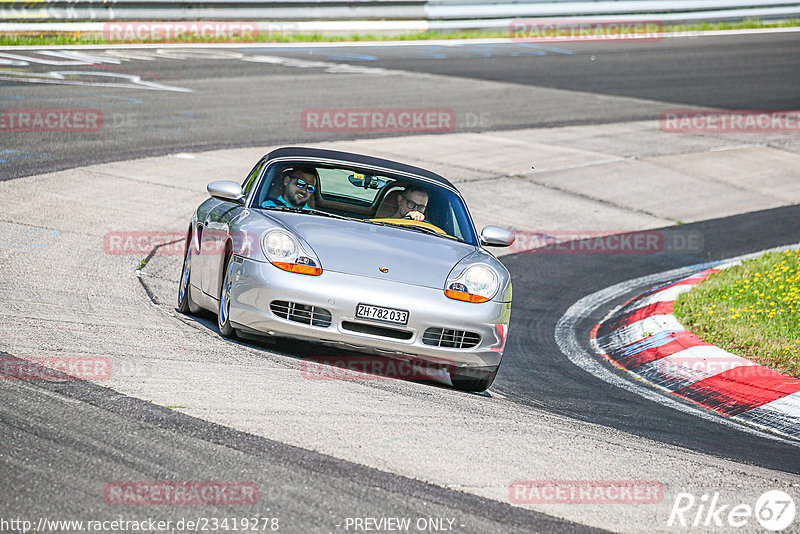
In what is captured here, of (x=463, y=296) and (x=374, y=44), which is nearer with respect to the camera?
(x=463, y=296)

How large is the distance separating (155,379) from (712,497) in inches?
107

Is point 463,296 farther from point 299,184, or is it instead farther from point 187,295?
point 187,295

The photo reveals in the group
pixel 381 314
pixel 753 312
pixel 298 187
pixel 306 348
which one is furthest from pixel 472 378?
pixel 753 312

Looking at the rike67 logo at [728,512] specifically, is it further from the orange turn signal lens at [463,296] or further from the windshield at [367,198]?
the windshield at [367,198]

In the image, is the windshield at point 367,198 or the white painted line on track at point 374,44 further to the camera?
the white painted line on track at point 374,44

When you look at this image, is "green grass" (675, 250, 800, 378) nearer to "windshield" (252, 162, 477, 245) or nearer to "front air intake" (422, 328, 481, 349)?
"windshield" (252, 162, 477, 245)

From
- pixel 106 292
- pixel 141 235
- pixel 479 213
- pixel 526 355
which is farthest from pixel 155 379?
pixel 479 213

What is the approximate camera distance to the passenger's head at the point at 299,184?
23.7 ft

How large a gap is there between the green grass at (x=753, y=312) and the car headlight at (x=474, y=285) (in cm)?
235

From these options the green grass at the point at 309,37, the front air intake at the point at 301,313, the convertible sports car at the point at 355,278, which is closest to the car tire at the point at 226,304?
the convertible sports car at the point at 355,278

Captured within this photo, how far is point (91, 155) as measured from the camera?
41.4 feet

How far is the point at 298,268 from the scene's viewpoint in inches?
240

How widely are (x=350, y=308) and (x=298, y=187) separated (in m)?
1.62

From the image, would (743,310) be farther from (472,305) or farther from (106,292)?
(106,292)
